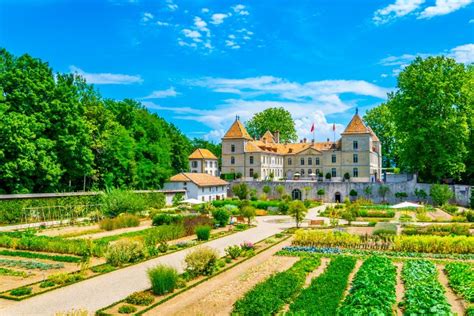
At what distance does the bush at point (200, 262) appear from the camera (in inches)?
640

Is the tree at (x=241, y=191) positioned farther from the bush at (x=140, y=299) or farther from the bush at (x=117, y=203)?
the bush at (x=140, y=299)

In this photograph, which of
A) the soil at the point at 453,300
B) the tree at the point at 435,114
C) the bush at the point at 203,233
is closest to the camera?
the soil at the point at 453,300

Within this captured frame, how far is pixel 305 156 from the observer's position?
71.8m

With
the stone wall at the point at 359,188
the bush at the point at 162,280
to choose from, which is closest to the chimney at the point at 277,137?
the stone wall at the point at 359,188

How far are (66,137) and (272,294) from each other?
30387mm

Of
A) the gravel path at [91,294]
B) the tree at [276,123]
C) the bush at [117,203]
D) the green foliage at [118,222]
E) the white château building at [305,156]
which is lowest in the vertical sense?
the gravel path at [91,294]

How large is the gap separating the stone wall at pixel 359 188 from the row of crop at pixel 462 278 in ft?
97.6

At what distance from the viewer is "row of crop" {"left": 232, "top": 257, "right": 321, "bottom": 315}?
440 inches

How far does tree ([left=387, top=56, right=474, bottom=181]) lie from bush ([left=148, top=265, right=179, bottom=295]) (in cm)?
3710

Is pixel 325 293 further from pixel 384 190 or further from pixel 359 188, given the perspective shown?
pixel 359 188

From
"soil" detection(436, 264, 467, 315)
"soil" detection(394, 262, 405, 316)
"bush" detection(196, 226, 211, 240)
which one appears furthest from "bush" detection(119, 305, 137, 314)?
"bush" detection(196, 226, 211, 240)

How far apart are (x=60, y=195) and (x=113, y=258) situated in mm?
20701

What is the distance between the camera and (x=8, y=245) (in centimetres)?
2311

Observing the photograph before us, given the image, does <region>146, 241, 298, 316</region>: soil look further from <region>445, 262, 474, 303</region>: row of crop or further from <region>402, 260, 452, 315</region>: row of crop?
Answer: <region>445, 262, 474, 303</region>: row of crop
